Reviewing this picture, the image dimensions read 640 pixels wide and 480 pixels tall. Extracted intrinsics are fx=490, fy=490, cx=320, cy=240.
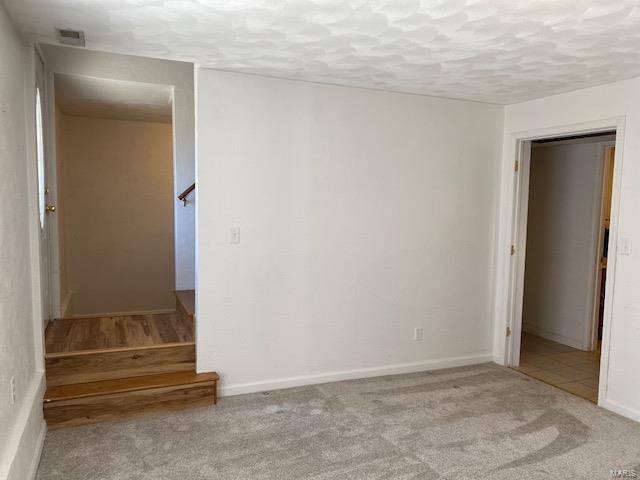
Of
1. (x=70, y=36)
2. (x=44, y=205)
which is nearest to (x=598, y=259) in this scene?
(x=70, y=36)

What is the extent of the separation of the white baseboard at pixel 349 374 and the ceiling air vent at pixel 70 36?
2.34 meters

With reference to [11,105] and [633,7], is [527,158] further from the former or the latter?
[11,105]

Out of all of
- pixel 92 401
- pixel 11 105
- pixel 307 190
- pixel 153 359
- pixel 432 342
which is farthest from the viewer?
pixel 432 342

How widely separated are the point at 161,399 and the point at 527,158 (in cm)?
344

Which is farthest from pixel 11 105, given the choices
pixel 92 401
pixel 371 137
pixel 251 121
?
pixel 371 137

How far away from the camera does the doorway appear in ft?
15.2

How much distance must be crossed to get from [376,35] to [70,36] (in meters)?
1.62

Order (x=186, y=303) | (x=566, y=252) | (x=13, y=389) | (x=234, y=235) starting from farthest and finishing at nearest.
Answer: (x=566, y=252) → (x=186, y=303) → (x=234, y=235) → (x=13, y=389)

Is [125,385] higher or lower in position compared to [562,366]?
higher

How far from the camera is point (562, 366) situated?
4.33 meters

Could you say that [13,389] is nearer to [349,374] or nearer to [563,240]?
[349,374]

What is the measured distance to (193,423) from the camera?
304 centimetres

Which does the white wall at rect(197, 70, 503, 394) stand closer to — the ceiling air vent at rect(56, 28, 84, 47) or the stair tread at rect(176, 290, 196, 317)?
the stair tread at rect(176, 290, 196, 317)

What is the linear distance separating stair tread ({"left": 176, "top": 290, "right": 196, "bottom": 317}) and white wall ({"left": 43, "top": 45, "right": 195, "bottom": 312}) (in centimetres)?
11
